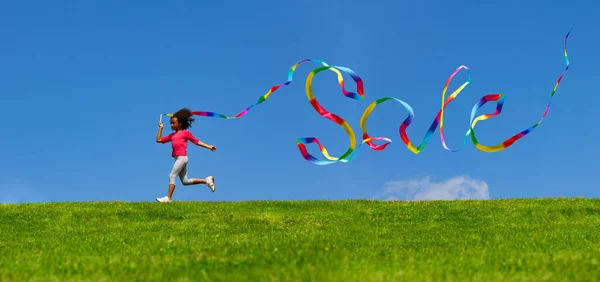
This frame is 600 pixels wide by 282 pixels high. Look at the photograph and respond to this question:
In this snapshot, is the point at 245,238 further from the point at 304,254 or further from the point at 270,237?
the point at 304,254

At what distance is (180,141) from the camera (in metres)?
21.0

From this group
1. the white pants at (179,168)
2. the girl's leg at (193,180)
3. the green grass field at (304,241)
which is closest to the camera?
the green grass field at (304,241)

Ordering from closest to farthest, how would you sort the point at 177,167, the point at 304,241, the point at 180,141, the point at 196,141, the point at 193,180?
the point at 304,241
the point at 177,167
the point at 180,141
the point at 196,141
the point at 193,180

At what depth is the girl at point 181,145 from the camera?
68.6 ft

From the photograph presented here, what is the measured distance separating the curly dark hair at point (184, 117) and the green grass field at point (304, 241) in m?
2.58

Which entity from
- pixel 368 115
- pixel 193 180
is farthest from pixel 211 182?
pixel 368 115

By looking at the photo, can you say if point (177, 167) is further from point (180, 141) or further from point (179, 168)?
point (180, 141)

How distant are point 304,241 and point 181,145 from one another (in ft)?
32.2

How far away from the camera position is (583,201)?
21641mm

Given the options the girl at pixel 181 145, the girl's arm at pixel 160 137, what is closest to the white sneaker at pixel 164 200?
the girl at pixel 181 145

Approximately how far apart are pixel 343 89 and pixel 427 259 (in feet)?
21.2

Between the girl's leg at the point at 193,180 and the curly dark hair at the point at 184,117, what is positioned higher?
the curly dark hair at the point at 184,117

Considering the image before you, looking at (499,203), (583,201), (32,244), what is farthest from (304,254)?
(583,201)

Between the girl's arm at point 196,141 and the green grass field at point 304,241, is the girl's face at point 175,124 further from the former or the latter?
the green grass field at point 304,241
